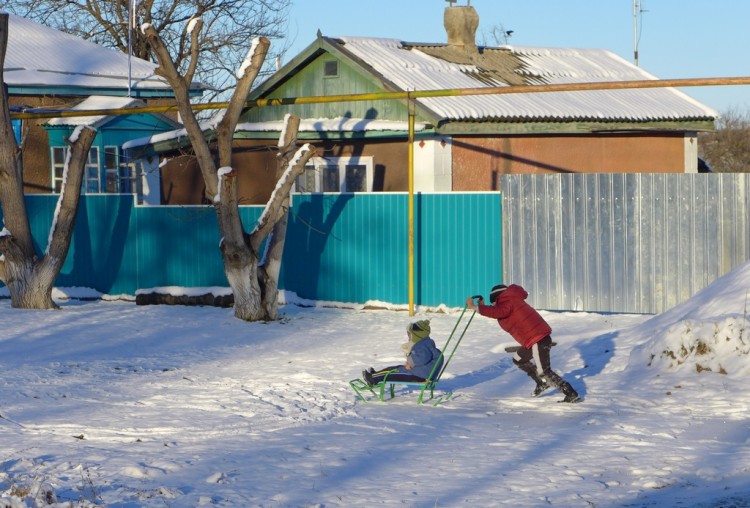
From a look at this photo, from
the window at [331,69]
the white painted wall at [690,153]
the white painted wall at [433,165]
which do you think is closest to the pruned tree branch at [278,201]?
the white painted wall at [433,165]

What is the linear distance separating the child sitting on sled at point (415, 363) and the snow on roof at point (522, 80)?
28.7ft

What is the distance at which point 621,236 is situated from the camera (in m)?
16.0

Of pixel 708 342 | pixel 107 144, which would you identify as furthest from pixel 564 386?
pixel 107 144

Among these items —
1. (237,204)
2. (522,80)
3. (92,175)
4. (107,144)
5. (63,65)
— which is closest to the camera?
(237,204)

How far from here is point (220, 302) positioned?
18.5 meters

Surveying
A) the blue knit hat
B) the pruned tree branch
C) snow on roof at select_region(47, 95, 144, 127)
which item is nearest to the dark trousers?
the blue knit hat

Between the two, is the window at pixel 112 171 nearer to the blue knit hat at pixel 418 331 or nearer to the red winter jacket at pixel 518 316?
the blue knit hat at pixel 418 331

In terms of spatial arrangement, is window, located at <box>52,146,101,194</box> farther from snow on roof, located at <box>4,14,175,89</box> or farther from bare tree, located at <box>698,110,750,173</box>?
bare tree, located at <box>698,110,750,173</box>

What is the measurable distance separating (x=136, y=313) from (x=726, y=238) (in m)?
8.31

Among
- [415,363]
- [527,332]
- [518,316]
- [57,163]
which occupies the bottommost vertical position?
[415,363]

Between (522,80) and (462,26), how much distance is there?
2215 mm

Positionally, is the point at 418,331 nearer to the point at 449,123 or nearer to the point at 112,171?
the point at 449,123

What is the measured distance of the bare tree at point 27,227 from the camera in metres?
18.1

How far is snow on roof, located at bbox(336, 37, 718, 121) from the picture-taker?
2083cm
